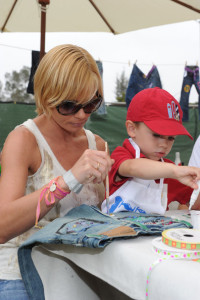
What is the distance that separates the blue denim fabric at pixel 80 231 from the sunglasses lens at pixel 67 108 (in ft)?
1.27

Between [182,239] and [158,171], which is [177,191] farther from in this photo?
[182,239]

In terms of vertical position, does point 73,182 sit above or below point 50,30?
below

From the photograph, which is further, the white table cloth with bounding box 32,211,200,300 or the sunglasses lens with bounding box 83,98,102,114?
the sunglasses lens with bounding box 83,98,102,114

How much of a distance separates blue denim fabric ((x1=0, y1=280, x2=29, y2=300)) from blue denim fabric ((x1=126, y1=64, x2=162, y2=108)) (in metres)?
4.23

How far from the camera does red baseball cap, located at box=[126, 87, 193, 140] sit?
148 cm

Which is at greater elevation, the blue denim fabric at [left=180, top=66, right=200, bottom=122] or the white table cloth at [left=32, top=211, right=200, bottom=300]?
the blue denim fabric at [left=180, top=66, right=200, bottom=122]

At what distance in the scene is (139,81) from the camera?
5.40m

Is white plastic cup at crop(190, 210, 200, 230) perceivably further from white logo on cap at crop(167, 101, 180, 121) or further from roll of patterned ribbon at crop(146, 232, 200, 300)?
white logo on cap at crop(167, 101, 180, 121)

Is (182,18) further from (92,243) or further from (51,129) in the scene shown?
(92,243)

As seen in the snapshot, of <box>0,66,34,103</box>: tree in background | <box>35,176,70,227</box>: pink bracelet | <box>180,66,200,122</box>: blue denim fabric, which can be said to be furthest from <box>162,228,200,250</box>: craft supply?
<box>180,66,200,122</box>: blue denim fabric

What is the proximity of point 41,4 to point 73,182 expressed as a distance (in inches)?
89.9

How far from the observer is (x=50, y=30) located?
3623 mm

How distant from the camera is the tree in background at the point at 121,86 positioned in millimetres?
5974

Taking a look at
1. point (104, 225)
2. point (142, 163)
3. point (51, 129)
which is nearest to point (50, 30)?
point (51, 129)
